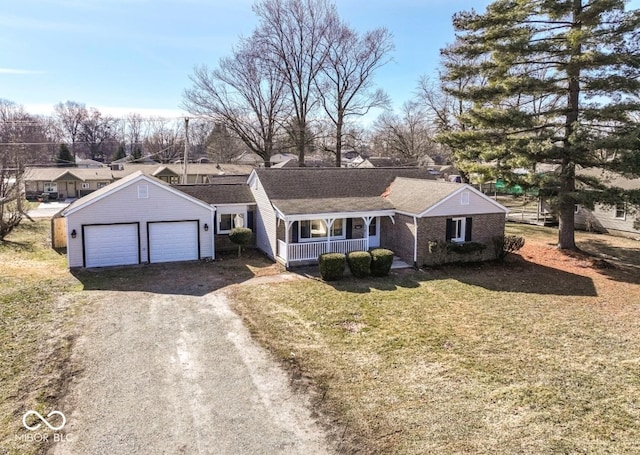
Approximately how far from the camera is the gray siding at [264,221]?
20297 mm

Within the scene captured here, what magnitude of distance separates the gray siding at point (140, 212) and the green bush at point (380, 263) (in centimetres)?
782

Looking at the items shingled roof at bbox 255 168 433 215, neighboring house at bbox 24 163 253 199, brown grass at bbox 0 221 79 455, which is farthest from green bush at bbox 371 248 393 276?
neighboring house at bbox 24 163 253 199

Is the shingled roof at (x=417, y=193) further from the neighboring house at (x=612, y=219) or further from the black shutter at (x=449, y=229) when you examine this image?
the neighboring house at (x=612, y=219)

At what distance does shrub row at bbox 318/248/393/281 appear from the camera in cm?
1664

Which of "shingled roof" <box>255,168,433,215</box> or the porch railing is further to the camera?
"shingled roof" <box>255,168,433,215</box>

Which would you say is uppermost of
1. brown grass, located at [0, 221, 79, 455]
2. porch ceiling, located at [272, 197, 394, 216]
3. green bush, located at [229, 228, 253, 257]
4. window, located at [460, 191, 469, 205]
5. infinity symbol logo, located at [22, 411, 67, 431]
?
window, located at [460, 191, 469, 205]

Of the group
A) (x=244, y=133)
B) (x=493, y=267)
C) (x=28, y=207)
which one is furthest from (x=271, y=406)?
(x=28, y=207)

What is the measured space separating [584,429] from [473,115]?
54.9 feet

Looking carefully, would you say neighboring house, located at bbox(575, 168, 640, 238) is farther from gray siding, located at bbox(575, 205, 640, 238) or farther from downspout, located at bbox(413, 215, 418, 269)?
downspout, located at bbox(413, 215, 418, 269)

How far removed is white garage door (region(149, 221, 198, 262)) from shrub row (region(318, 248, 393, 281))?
6704 mm

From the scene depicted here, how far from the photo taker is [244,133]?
3856cm

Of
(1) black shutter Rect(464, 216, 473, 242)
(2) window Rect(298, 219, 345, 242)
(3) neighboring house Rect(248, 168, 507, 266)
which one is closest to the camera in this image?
(3) neighboring house Rect(248, 168, 507, 266)

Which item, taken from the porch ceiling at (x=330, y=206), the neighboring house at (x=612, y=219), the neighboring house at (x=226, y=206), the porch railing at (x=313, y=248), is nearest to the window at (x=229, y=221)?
the neighboring house at (x=226, y=206)

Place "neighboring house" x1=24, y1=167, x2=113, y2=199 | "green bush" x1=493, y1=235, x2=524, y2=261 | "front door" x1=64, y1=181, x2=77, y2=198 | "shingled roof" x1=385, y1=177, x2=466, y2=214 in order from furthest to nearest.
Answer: "front door" x1=64, y1=181, x2=77, y2=198 < "neighboring house" x1=24, y1=167, x2=113, y2=199 < "green bush" x1=493, y1=235, x2=524, y2=261 < "shingled roof" x1=385, y1=177, x2=466, y2=214
